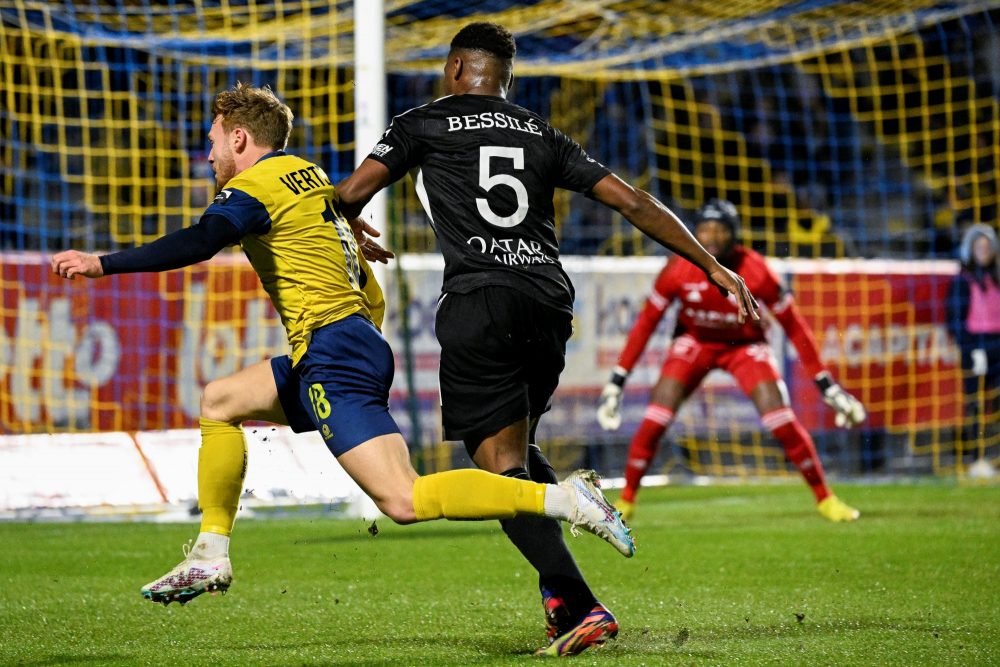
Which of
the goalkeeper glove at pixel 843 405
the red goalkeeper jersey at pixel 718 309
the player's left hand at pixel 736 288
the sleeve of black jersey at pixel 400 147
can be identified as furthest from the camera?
the red goalkeeper jersey at pixel 718 309

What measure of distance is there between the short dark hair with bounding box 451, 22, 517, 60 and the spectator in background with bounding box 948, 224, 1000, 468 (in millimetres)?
9498

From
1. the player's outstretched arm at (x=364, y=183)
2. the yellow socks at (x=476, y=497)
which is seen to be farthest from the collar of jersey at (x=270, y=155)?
the yellow socks at (x=476, y=497)

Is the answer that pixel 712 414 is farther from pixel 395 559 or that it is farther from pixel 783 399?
pixel 395 559

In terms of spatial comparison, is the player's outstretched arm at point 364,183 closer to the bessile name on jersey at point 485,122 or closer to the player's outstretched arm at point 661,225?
the bessile name on jersey at point 485,122

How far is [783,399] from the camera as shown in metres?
9.90

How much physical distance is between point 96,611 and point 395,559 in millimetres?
2171

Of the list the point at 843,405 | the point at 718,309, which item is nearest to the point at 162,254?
the point at 843,405

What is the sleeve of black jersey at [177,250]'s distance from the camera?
461cm

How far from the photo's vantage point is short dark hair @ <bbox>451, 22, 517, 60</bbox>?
531 cm

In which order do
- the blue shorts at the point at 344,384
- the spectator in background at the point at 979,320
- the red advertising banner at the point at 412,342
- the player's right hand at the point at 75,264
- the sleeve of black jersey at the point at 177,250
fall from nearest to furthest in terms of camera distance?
the player's right hand at the point at 75,264
the sleeve of black jersey at the point at 177,250
the blue shorts at the point at 344,384
the red advertising banner at the point at 412,342
the spectator in background at the point at 979,320

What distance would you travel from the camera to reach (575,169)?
5.25m

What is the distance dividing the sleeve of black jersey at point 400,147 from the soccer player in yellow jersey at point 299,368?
205mm

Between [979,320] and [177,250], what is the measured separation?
34.7 ft

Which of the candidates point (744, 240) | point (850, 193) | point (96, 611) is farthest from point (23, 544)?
point (850, 193)
